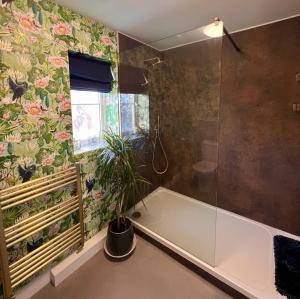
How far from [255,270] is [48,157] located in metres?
1.97

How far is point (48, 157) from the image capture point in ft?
5.00

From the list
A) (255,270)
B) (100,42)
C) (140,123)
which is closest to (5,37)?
(100,42)

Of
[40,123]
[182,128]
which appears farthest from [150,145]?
[40,123]

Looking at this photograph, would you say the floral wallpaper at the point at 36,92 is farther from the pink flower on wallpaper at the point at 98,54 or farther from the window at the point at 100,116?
the window at the point at 100,116

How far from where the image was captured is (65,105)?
1609 millimetres

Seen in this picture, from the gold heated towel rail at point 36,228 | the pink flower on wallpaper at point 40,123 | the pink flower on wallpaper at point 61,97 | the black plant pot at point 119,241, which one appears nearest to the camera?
the gold heated towel rail at point 36,228

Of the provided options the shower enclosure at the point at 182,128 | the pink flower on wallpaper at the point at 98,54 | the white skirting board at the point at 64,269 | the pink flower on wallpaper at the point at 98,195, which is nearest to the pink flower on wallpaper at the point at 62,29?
the pink flower on wallpaper at the point at 98,54

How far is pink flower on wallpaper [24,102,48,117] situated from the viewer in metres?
1.37

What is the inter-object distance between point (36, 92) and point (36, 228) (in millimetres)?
1004

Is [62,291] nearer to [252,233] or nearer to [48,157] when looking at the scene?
[48,157]

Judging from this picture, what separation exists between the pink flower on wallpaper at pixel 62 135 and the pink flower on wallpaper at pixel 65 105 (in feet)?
0.66

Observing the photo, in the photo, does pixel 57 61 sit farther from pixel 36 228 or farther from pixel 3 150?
pixel 36 228

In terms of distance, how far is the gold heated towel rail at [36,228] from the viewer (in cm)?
123

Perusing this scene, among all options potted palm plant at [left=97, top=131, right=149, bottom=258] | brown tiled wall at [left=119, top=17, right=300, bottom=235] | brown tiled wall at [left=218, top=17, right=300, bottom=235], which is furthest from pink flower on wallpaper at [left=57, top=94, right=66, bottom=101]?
brown tiled wall at [left=218, top=17, right=300, bottom=235]
